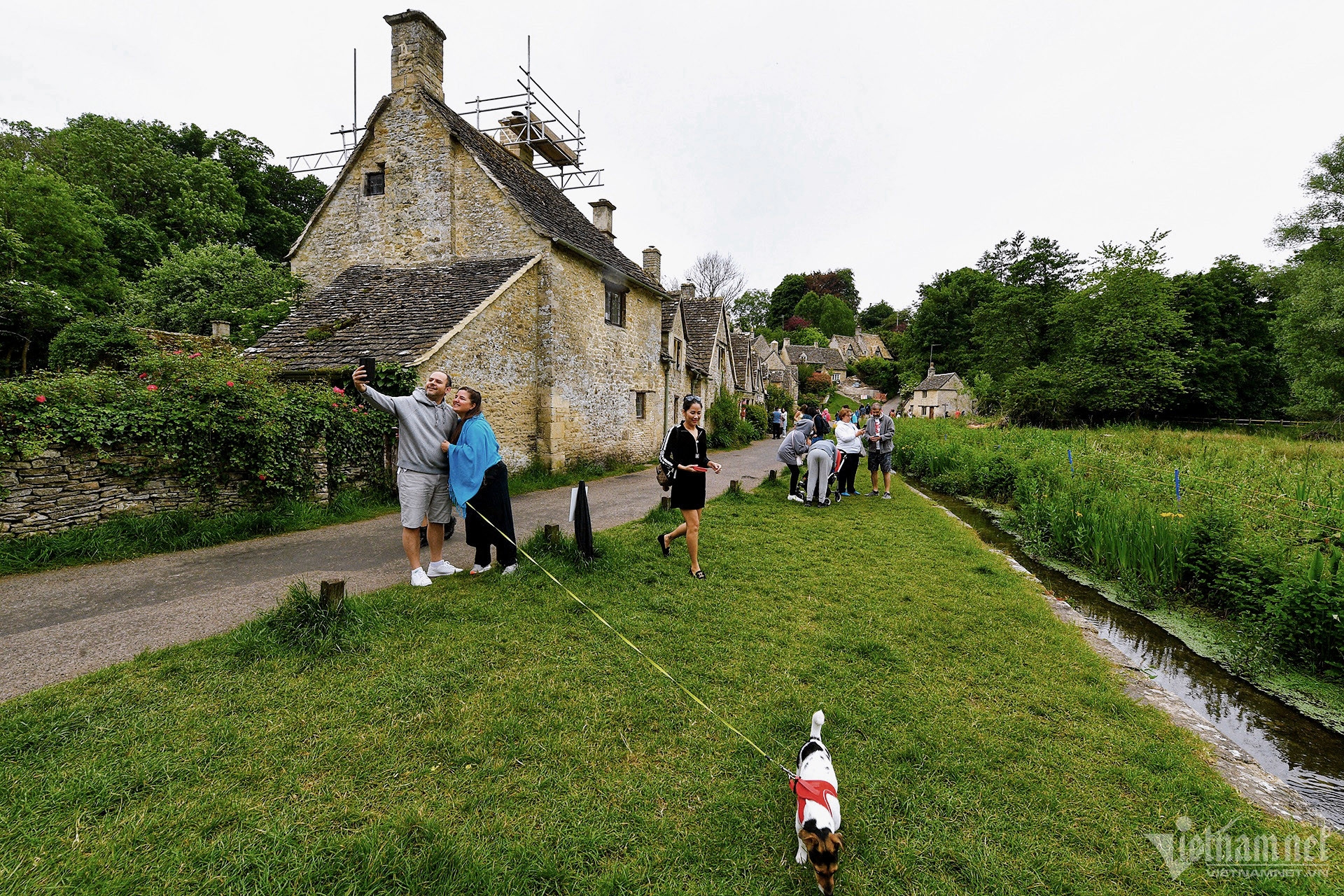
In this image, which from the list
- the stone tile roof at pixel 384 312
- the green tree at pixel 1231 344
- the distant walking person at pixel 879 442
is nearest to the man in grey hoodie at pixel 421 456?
the stone tile roof at pixel 384 312

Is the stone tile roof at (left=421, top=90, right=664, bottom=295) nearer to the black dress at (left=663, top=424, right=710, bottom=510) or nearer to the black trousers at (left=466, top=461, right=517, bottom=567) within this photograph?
the black dress at (left=663, top=424, right=710, bottom=510)

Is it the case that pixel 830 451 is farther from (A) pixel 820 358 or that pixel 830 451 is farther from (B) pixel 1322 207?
(A) pixel 820 358

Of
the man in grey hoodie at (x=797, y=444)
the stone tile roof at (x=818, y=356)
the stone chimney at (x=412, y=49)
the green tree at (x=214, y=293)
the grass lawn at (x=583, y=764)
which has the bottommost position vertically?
the grass lawn at (x=583, y=764)

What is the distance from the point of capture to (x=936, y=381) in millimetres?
56344

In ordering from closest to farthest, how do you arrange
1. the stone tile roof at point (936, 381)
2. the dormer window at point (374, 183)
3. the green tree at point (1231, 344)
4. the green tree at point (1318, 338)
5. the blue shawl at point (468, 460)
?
1. the blue shawl at point (468, 460)
2. the dormer window at point (374, 183)
3. the green tree at point (1318, 338)
4. the green tree at point (1231, 344)
5. the stone tile roof at point (936, 381)

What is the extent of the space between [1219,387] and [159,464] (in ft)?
166

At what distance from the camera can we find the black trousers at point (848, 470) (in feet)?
35.7

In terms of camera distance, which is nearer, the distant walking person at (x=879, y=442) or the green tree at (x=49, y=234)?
the distant walking person at (x=879, y=442)

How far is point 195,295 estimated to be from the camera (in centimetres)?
1548

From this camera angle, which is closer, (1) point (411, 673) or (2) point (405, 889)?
(2) point (405, 889)

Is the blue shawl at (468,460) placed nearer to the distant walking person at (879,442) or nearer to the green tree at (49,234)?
the distant walking person at (879,442)

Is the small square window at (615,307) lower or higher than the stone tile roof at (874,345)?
lower

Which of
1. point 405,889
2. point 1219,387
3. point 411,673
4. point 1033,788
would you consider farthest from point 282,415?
point 1219,387

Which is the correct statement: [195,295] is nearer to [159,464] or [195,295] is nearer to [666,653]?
[159,464]
